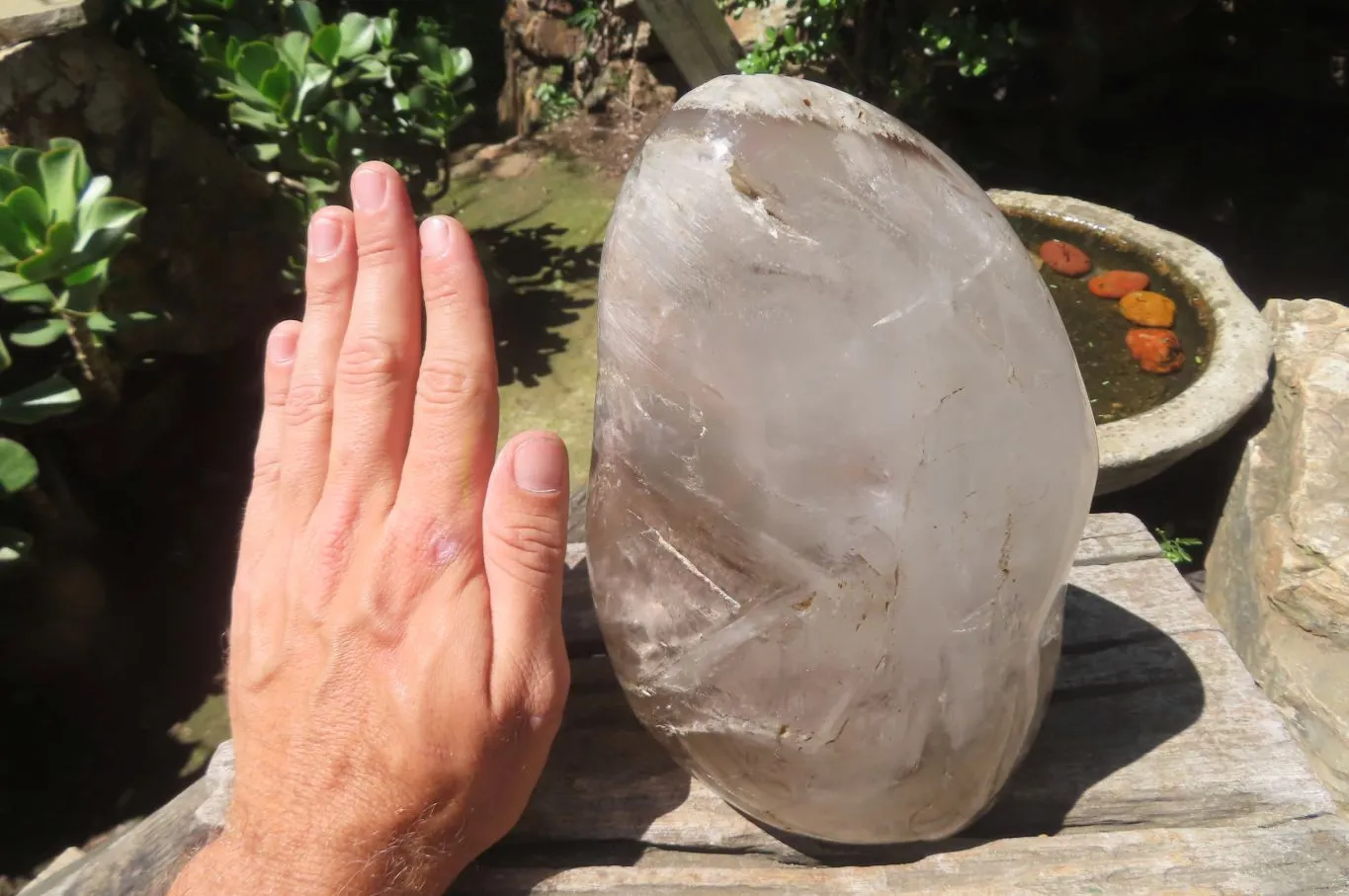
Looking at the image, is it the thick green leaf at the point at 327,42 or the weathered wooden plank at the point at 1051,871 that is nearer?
the weathered wooden plank at the point at 1051,871

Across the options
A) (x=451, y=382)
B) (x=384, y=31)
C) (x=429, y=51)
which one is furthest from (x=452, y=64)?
(x=451, y=382)

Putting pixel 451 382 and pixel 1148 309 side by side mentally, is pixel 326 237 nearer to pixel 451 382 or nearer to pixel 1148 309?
pixel 451 382

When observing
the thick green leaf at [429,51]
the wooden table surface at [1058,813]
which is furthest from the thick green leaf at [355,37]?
the wooden table surface at [1058,813]

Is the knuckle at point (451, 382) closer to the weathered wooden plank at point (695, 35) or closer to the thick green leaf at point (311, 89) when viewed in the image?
the thick green leaf at point (311, 89)

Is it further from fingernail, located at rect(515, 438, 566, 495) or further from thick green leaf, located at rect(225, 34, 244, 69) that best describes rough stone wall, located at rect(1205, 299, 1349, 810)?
thick green leaf, located at rect(225, 34, 244, 69)

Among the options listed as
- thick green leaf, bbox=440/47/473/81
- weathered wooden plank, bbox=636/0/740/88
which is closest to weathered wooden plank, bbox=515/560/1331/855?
thick green leaf, bbox=440/47/473/81

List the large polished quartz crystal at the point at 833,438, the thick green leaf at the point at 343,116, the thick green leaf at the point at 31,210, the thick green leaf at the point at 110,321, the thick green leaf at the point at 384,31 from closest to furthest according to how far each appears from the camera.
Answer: the large polished quartz crystal at the point at 833,438 → the thick green leaf at the point at 31,210 → the thick green leaf at the point at 110,321 → the thick green leaf at the point at 343,116 → the thick green leaf at the point at 384,31

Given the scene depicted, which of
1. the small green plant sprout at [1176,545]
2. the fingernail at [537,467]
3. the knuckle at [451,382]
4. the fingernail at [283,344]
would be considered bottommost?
the small green plant sprout at [1176,545]

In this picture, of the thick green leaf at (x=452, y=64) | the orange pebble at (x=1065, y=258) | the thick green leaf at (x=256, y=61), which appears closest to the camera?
the thick green leaf at (x=256, y=61)
